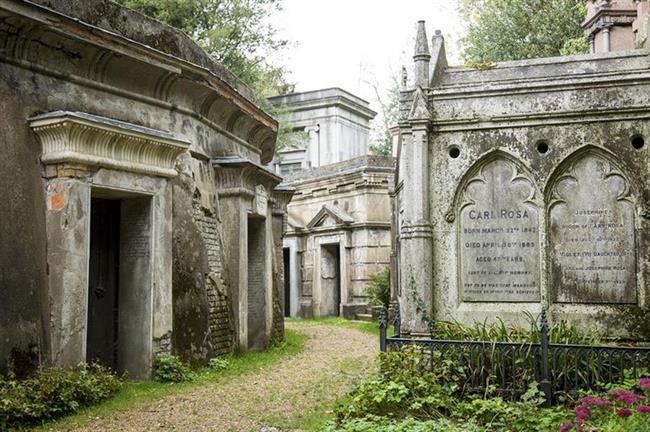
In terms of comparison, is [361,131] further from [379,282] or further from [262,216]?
[262,216]

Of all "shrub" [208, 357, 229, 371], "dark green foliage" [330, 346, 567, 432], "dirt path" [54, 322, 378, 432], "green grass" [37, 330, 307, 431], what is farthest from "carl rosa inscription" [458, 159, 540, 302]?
"shrub" [208, 357, 229, 371]

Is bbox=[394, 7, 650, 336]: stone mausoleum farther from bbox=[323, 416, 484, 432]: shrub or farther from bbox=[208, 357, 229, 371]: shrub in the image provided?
bbox=[208, 357, 229, 371]: shrub

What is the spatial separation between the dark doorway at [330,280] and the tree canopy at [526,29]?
25.6ft

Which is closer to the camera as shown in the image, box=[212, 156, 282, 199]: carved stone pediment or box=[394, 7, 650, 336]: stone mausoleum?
box=[394, 7, 650, 336]: stone mausoleum

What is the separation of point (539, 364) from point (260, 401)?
319cm

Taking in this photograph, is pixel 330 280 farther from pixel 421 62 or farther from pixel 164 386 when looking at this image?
pixel 421 62

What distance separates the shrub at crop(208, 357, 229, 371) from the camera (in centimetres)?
1023

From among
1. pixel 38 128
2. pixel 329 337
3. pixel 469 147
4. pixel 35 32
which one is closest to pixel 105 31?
pixel 35 32

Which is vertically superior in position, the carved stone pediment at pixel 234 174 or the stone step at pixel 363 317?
the carved stone pediment at pixel 234 174

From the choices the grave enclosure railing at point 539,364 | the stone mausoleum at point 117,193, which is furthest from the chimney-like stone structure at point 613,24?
the grave enclosure railing at point 539,364

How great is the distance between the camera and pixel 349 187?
836 inches

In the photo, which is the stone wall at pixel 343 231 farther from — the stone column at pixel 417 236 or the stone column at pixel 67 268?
the stone column at pixel 67 268

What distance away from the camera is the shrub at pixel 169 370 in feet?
29.7

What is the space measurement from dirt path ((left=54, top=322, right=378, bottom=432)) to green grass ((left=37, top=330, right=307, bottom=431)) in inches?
6.7
